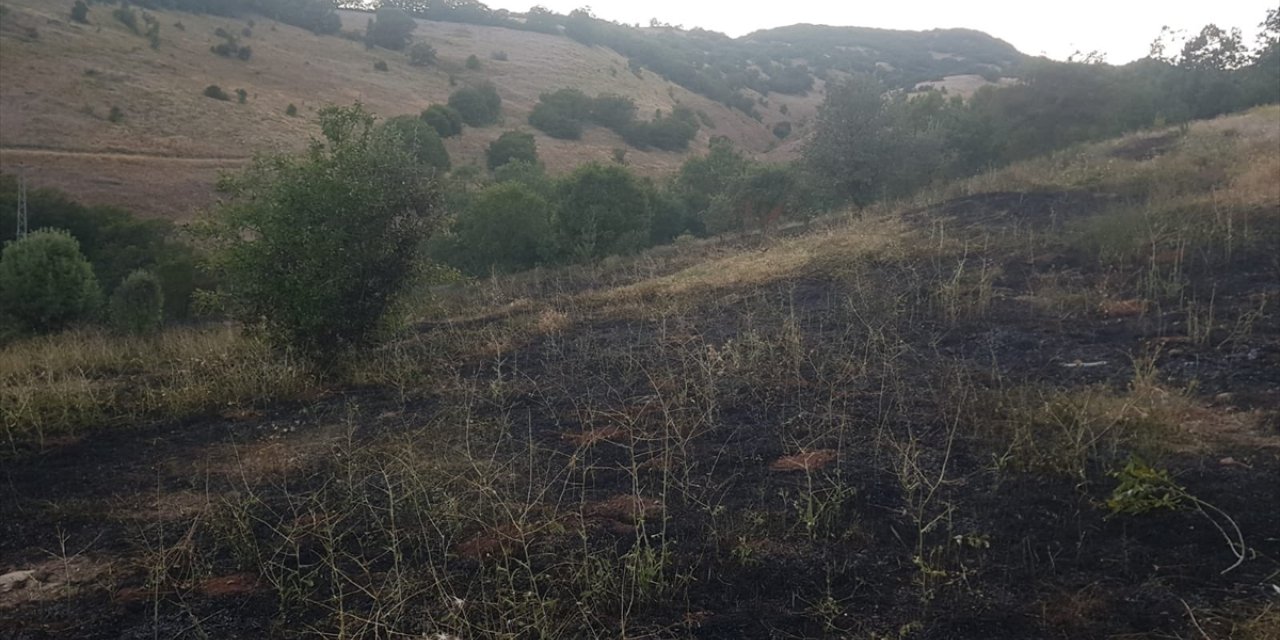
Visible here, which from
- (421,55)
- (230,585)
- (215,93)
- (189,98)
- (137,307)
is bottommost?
(137,307)

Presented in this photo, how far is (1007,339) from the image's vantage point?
7.14m

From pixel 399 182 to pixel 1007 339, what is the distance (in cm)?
602

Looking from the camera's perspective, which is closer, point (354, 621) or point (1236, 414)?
point (354, 621)

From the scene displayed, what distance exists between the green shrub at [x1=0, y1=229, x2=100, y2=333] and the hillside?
4027 millimetres

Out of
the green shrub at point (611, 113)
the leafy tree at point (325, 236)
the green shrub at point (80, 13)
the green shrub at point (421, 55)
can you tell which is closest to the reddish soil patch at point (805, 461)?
the leafy tree at point (325, 236)

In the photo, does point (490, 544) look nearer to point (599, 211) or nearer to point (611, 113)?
point (599, 211)

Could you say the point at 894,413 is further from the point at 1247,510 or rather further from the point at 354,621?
the point at 354,621


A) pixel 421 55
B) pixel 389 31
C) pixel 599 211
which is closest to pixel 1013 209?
pixel 599 211

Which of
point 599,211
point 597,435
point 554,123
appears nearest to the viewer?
point 597,435

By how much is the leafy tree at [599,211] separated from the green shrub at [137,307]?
9592 millimetres

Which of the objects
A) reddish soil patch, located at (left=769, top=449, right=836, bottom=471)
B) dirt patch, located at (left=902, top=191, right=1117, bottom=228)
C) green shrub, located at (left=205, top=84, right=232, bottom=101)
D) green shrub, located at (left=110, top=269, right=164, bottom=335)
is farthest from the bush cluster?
reddish soil patch, located at (left=769, top=449, right=836, bottom=471)

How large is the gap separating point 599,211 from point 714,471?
16.6 meters

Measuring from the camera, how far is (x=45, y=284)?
13.4 metres

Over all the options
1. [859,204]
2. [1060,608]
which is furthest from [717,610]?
[859,204]
